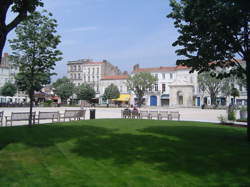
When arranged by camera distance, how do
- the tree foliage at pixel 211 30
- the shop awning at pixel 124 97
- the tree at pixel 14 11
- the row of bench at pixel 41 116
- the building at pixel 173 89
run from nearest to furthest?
Result: the tree at pixel 14 11, the tree foliage at pixel 211 30, the row of bench at pixel 41 116, the building at pixel 173 89, the shop awning at pixel 124 97

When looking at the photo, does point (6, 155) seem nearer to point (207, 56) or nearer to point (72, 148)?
point (72, 148)

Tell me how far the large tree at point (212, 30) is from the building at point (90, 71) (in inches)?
2488

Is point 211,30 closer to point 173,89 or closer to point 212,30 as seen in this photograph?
point 212,30

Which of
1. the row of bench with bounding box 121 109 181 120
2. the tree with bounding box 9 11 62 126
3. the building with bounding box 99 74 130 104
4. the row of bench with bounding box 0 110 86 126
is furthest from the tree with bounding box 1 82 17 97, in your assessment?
the tree with bounding box 9 11 62 126

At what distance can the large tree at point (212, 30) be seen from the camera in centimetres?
841

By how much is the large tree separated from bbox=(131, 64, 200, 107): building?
4618 centimetres

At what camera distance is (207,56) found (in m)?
9.05

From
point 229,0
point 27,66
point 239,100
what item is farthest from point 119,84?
point 229,0

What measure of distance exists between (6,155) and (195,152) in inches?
202

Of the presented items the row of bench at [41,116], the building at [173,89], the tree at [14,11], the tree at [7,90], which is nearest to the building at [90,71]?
the building at [173,89]

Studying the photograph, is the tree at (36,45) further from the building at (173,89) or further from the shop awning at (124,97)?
the shop awning at (124,97)

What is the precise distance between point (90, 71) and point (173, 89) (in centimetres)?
2856

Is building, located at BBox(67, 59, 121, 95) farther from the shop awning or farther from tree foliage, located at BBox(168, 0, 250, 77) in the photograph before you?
tree foliage, located at BBox(168, 0, 250, 77)

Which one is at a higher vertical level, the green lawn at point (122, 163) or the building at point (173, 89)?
the building at point (173, 89)
